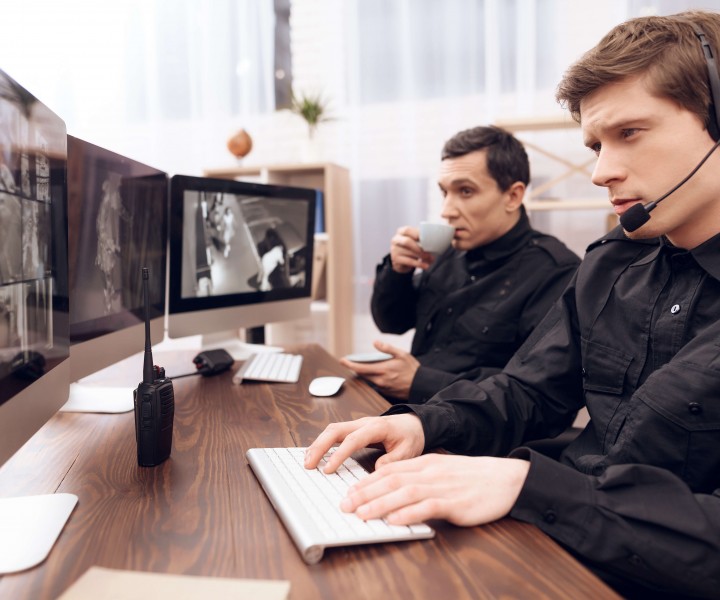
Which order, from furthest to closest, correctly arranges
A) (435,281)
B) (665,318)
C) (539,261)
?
(435,281) < (539,261) < (665,318)

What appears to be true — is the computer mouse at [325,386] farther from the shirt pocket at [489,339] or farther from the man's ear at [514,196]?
the man's ear at [514,196]

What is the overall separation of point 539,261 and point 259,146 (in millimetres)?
1717

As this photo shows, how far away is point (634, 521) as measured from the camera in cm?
63

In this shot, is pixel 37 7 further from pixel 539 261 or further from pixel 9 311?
pixel 9 311

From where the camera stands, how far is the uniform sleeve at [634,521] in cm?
62

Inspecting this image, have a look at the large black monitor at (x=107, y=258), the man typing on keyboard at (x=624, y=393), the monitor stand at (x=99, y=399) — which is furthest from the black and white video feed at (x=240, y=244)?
the man typing on keyboard at (x=624, y=393)

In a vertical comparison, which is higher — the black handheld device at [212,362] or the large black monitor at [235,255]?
the large black monitor at [235,255]

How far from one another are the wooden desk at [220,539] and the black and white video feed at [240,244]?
0.62m

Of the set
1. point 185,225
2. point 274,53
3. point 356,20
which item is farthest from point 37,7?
point 185,225

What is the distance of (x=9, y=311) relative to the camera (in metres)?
0.66

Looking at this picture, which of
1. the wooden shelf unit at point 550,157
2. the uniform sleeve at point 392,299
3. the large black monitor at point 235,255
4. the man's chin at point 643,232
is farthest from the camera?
the wooden shelf unit at point 550,157

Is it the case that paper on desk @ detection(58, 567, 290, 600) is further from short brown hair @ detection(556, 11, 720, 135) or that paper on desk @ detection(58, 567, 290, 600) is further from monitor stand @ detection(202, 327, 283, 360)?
monitor stand @ detection(202, 327, 283, 360)

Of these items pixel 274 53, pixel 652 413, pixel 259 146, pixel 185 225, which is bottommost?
pixel 652 413

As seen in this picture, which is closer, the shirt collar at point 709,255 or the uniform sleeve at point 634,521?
the uniform sleeve at point 634,521
